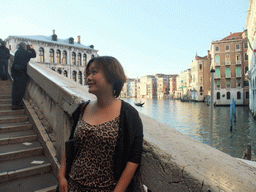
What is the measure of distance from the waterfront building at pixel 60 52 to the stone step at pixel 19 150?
35.5 meters

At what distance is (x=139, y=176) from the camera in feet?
4.61

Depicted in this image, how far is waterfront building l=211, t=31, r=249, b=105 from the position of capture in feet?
151

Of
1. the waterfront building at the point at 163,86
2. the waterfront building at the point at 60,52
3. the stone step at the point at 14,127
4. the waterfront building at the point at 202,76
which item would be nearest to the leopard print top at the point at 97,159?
the stone step at the point at 14,127

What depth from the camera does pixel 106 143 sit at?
1314mm

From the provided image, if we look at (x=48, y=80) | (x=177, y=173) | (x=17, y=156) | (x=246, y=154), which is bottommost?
(x=246, y=154)

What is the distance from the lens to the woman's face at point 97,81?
146 cm

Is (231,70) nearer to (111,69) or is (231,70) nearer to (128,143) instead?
(111,69)

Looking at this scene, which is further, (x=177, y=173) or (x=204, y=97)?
(x=204, y=97)

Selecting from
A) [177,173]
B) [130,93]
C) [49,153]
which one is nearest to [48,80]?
[49,153]

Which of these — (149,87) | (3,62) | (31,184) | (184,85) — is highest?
(149,87)

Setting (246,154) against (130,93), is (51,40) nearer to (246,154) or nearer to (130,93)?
(246,154)

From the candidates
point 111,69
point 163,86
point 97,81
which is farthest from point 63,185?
point 163,86

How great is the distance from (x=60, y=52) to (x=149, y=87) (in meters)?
97.2

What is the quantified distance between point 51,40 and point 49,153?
4264 cm
